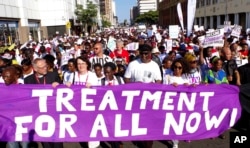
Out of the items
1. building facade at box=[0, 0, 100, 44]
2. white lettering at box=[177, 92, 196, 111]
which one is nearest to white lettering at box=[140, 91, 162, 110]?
white lettering at box=[177, 92, 196, 111]

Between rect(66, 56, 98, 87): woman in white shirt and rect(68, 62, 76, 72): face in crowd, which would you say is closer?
rect(66, 56, 98, 87): woman in white shirt

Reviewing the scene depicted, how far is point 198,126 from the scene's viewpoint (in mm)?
5234

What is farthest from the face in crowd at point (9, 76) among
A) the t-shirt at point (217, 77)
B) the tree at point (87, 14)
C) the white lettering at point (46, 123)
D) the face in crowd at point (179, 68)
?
the tree at point (87, 14)

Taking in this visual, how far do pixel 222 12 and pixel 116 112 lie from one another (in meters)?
45.4

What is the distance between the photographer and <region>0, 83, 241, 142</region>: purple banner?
16.8 feet

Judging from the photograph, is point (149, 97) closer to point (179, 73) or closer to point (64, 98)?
point (179, 73)

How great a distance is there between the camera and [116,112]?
17.0 ft

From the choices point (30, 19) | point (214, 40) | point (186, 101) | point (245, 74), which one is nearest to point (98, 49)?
point (186, 101)

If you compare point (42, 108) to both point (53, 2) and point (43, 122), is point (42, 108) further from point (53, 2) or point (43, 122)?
point (53, 2)

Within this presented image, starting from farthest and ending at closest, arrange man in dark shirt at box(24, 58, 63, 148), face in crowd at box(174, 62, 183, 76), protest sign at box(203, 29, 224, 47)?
protest sign at box(203, 29, 224, 47) → face in crowd at box(174, 62, 183, 76) → man in dark shirt at box(24, 58, 63, 148)

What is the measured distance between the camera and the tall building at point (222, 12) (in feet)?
128

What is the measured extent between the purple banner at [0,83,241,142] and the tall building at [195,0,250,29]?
25204 mm

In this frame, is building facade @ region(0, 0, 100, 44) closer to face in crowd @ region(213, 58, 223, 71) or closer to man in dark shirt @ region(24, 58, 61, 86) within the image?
man in dark shirt @ region(24, 58, 61, 86)

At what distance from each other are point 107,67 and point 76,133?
127 cm
